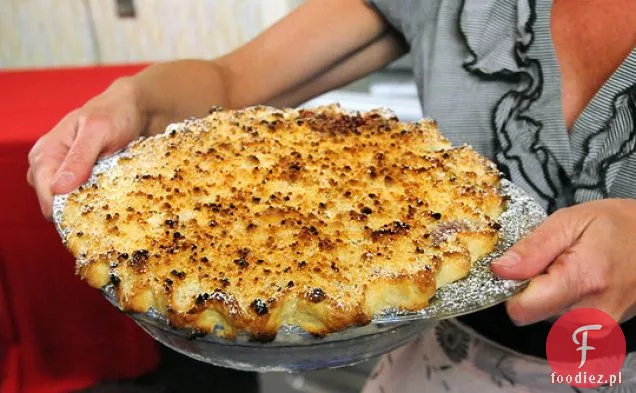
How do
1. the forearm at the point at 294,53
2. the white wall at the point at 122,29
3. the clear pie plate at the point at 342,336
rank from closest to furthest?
1. the clear pie plate at the point at 342,336
2. the forearm at the point at 294,53
3. the white wall at the point at 122,29

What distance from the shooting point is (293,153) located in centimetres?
70

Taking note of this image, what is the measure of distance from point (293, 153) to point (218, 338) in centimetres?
25

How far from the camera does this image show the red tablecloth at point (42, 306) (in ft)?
4.80

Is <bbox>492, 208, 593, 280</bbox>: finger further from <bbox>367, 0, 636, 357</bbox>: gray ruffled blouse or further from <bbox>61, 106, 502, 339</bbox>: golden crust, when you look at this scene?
<bbox>367, 0, 636, 357</bbox>: gray ruffled blouse

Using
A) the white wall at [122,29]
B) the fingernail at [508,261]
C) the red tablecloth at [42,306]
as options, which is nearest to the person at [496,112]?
the fingernail at [508,261]

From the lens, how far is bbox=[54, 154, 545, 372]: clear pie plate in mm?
512

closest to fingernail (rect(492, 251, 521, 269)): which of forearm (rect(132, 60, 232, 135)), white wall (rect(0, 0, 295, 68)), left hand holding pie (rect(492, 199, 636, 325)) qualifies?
left hand holding pie (rect(492, 199, 636, 325))

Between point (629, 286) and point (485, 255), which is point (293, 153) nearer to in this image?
point (485, 255)

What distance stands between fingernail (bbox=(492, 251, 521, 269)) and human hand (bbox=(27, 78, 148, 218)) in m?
0.46

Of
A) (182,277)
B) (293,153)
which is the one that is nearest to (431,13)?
(293,153)

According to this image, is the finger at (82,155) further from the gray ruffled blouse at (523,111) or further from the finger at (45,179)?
the gray ruffled blouse at (523,111)

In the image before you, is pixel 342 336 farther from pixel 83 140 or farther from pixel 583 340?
pixel 83 140

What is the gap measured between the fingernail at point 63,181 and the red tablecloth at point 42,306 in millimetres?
837

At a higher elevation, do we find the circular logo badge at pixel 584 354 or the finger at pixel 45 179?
the finger at pixel 45 179
